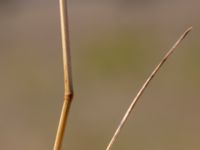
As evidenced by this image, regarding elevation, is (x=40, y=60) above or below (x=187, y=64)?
below

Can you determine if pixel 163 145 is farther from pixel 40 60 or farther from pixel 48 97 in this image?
pixel 40 60

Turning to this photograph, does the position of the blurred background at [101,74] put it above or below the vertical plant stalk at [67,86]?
below

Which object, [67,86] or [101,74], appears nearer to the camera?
[67,86]

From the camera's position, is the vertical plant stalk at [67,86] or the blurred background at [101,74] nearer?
the vertical plant stalk at [67,86]

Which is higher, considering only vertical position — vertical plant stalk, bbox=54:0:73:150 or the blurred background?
vertical plant stalk, bbox=54:0:73:150

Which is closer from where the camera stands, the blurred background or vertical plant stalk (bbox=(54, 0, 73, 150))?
vertical plant stalk (bbox=(54, 0, 73, 150))

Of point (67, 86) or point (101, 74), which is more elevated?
point (67, 86)

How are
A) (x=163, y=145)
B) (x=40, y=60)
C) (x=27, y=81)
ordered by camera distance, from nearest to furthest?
(x=163, y=145), (x=27, y=81), (x=40, y=60)

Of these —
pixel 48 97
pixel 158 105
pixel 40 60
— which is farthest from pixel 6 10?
pixel 158 105
